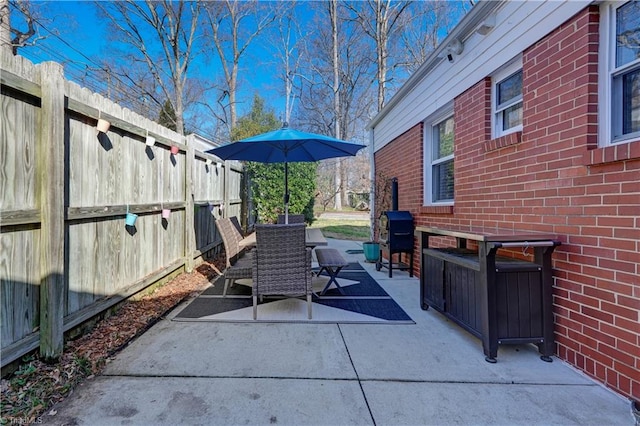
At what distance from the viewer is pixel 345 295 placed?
4352mm

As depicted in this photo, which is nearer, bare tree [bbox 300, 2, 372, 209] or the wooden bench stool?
the wooden bench stool

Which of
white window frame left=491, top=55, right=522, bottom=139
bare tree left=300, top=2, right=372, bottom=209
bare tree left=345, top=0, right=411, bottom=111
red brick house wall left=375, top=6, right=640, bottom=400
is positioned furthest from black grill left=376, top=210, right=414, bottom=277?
bare tree left=300, top=2, right=372, bottom=209

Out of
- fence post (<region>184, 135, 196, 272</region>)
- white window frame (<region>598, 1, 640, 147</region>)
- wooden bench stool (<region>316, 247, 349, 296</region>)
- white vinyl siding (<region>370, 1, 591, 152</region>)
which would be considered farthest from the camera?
fence post (<region>184, 135, 196, 272</region>)

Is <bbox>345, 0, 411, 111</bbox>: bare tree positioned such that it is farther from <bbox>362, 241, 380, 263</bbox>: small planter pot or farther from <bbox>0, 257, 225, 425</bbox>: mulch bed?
<bbox>0, 257, 225, 425</bbox>: mulch bed

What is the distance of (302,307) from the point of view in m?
3.89

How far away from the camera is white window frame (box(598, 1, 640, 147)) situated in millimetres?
2207

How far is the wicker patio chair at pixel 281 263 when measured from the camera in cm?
340

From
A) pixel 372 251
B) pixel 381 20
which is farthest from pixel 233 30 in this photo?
pixel 372 251

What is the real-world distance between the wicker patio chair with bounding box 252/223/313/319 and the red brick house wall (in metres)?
2.01

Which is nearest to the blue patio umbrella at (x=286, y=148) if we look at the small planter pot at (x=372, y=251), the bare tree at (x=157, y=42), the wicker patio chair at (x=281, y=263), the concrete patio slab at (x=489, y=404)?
the wicker patio chair at (x=281, y=263)

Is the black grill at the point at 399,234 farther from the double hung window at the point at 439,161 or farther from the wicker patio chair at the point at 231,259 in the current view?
the wicker patio chair at the point at 231,259

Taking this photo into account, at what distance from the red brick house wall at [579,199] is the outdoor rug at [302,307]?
4.70 feet

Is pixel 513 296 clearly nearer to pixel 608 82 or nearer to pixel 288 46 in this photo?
pixel 608 82

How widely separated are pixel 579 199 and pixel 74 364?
12.4 ft
